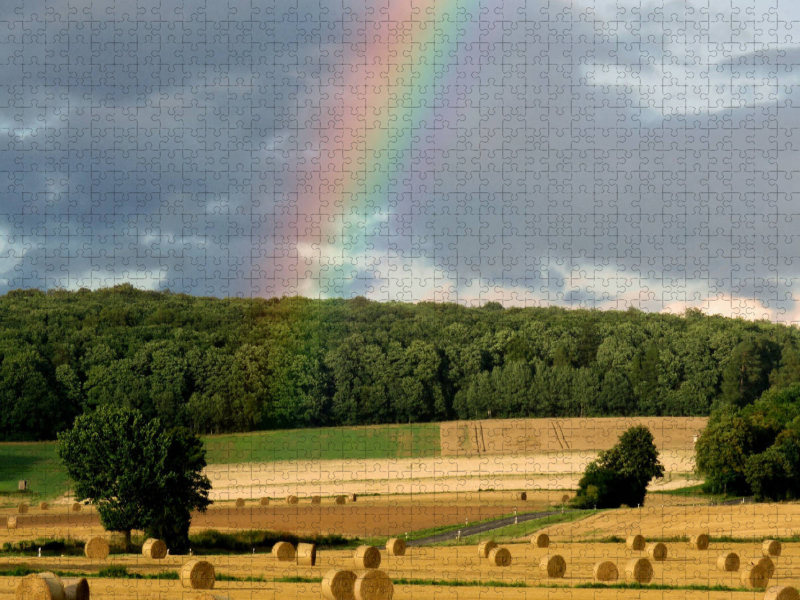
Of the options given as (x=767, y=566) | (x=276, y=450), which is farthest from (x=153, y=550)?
(x=276, y=450)

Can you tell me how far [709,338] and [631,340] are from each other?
24.7 feet

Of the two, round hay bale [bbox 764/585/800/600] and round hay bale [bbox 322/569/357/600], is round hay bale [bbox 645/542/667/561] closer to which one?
round hay bale [bbox 764/585/800/600]

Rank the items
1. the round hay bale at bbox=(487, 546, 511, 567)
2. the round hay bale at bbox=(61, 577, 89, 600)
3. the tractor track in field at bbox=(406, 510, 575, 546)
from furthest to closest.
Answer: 1. the tractor track in field at bbox=(406, 510, 575, 546)
2. the round hay bale at bbox=(487, 546, 511, 567)
3. the round hay bale at bbox=(61, 577, 89, 600)

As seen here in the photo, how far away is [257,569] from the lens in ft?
104

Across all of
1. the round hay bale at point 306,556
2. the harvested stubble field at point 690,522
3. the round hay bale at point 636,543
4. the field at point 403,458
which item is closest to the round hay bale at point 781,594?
the round hay bale at point 306,556

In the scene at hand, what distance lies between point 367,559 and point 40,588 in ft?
45.2

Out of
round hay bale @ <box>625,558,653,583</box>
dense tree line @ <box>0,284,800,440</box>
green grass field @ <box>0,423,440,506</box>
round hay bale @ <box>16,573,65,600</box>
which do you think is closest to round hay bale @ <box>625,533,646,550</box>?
round hay bale @ <box>625,558,653,583</box>

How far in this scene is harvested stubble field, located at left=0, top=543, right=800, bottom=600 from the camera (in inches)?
985

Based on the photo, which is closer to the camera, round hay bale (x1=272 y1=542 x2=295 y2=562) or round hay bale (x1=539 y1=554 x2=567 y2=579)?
round hay bale (x1=539 y1=554 x2=567 y2=579)

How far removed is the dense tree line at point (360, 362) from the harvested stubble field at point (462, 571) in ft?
149

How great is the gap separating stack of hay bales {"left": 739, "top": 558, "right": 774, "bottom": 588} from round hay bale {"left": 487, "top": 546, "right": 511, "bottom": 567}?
844 cm

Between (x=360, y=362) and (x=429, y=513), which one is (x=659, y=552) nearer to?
(x=429, y=513)

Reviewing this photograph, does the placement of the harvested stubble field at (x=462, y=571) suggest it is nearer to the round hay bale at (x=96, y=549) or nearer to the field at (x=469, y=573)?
the field at (x=469, y=573)

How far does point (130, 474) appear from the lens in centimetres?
4741
